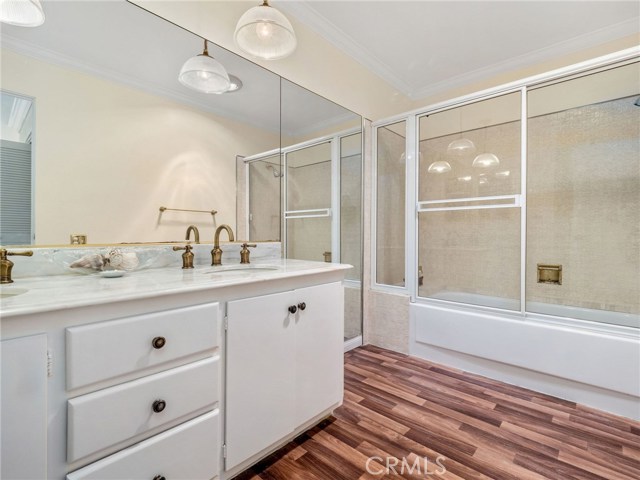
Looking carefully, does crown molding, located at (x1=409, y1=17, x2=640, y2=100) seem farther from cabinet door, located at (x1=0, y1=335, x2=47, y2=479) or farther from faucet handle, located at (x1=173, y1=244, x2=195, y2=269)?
cabinet door, located at (x1=0, y1=335, x2=47, y2=479)

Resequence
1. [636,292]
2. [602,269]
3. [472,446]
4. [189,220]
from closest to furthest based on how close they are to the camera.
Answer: [472,446] → [189,220] → [636,292] → [602,269]

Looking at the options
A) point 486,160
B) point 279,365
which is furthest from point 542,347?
point 279,365

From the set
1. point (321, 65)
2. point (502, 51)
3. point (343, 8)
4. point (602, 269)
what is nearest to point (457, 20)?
point (502, 51)

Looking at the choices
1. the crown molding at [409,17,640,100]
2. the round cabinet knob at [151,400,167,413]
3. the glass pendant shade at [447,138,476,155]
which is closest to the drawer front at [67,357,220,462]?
the round cabinet knob at [151,400,167,413]

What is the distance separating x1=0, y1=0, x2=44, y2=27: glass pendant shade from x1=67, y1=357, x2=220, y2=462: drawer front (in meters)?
1.35

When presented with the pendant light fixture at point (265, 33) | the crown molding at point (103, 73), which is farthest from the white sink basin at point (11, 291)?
the pendant light fixture at point (265, 33)

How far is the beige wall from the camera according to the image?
118cm

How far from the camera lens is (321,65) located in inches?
91.1

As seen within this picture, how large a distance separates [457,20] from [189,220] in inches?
92.0

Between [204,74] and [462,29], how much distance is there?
1963mm

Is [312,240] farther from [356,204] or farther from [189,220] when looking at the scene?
[189,220]

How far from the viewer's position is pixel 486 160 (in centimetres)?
268

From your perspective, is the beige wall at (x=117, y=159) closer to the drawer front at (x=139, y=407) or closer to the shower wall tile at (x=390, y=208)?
the drawer front at (x=139, y=407)

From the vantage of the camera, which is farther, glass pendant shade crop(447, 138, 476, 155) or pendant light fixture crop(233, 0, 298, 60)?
glass pendant shade crop(447, 138, 476, 155)
